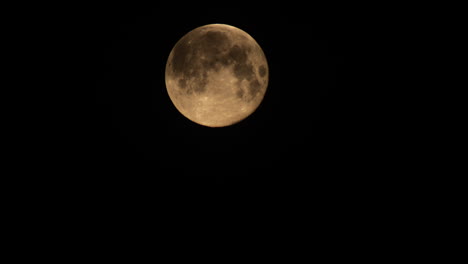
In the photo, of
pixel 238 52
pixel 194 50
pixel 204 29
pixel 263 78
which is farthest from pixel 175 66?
pixel 263 78

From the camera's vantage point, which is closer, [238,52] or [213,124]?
[238,52]

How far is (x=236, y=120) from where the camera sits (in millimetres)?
2787

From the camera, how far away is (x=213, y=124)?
9.04 feet

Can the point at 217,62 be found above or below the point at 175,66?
below

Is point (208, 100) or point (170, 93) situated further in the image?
point (170, 93)

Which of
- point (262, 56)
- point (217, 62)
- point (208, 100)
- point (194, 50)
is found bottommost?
point (208, 100)

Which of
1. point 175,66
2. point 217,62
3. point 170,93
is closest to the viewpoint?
point 217,62

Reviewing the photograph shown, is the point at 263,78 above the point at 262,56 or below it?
below

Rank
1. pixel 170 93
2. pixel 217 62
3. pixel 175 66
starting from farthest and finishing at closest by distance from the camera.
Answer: pixel 170 93, pixel 175 66, pixel 217 62

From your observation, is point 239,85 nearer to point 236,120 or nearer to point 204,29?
point 236,120

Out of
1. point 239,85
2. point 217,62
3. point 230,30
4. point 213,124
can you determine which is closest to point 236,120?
point 213,124

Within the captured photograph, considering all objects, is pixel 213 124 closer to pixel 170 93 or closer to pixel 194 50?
pixel 170 93

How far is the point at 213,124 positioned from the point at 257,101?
1.57 feet

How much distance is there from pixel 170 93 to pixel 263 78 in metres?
0.91
